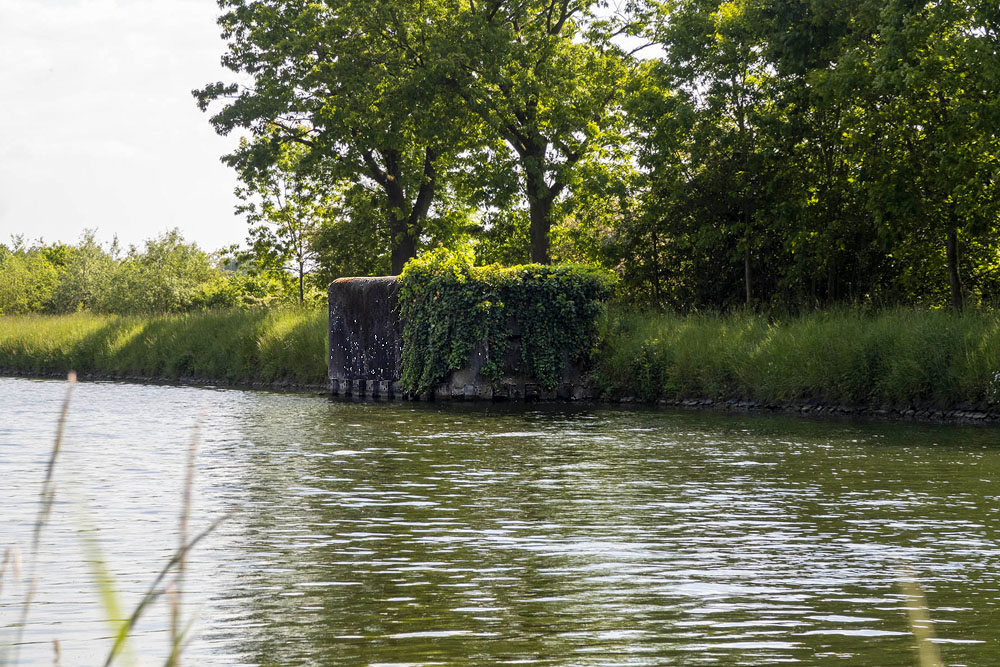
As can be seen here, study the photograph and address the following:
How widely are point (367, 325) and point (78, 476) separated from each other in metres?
17.1

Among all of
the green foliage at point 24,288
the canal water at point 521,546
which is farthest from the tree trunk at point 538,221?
the green foliage at point 24,288

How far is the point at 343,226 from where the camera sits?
4566 centimetres

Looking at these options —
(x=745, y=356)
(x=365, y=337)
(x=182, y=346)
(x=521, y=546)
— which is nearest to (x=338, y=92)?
(x=182, y=346)

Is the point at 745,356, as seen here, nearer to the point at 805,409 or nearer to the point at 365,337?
the point at 805,409

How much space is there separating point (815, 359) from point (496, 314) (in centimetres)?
745

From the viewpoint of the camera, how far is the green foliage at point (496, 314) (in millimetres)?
27531

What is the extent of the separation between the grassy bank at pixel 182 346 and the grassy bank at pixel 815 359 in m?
9.46

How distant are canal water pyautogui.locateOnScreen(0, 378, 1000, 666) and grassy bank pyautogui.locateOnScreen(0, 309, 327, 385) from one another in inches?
611

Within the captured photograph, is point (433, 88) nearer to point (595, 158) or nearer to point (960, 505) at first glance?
point (595, 158)

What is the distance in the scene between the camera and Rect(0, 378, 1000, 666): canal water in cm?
615

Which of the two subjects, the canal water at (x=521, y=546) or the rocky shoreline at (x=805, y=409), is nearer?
the canal water at (x=521, y=546)

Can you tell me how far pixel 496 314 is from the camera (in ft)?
90.3

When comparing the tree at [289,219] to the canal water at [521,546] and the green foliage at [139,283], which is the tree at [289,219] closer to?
the green foliage at [139,283]

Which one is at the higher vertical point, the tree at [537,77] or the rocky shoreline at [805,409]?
the tree at [537,77]
